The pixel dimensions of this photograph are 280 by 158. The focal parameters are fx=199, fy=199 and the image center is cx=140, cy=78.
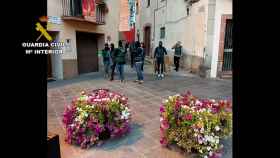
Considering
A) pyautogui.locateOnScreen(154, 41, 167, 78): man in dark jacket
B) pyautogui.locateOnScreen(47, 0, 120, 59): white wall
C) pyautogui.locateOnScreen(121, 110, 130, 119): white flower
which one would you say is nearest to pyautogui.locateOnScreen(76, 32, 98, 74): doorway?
pyautogui.locateOnScreen(47, 0, 120, 59): white wall

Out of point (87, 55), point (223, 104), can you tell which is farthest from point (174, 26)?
point (223, 104)

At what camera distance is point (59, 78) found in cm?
878

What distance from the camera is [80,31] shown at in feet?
31.6

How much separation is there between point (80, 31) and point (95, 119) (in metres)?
7.63

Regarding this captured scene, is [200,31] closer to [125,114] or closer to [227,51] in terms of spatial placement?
[227,51]

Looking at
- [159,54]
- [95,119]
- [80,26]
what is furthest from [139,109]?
[80,26]

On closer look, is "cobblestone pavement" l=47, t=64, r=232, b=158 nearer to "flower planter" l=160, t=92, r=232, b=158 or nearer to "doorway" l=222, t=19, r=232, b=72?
"flower planter" l=160, t=92, r=232, b=158

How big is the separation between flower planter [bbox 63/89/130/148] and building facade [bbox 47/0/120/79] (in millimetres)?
5019

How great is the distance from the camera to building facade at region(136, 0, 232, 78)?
8398 mm

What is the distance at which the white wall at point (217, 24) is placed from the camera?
827 centimetres

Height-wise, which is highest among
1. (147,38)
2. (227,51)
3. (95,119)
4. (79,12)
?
(79,12)

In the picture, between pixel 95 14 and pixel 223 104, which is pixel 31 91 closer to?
pixel 223 104

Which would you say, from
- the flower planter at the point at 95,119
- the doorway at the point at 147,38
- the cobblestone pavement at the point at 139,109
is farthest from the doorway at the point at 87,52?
the flower planter at the point at 95,119
